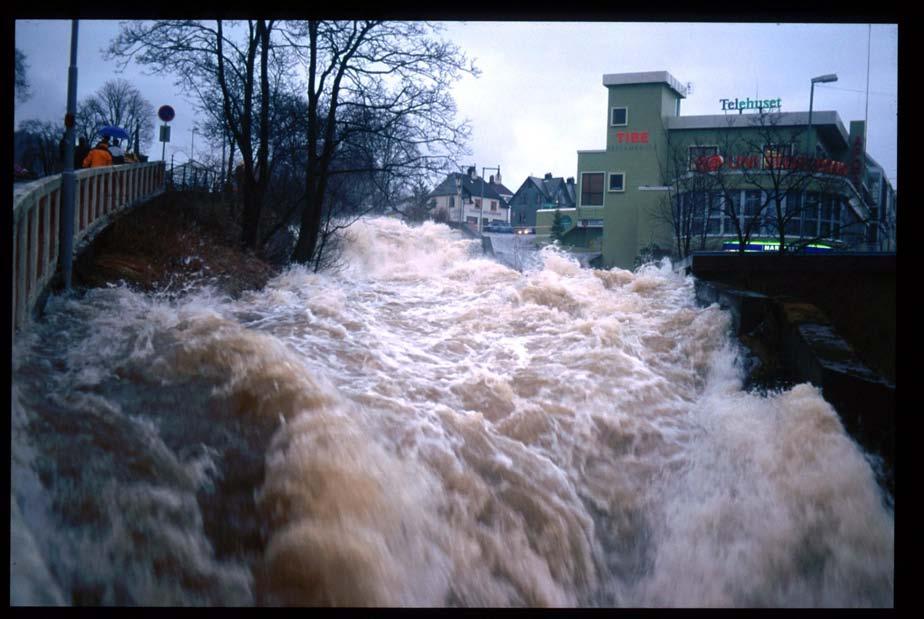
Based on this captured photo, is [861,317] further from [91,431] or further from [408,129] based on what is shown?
[91,431]

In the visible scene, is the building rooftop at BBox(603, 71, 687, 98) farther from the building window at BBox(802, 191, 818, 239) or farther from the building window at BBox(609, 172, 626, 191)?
the building window at BBox(802, 191, 818, 239)

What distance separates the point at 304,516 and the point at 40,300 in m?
1.85

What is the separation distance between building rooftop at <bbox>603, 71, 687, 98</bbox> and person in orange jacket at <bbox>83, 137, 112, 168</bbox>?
2.92 metres

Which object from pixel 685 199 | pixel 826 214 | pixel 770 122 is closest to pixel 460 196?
pixel 685 199

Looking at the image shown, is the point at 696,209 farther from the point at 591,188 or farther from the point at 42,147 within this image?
the point at 42,147

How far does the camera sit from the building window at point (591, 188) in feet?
14.8

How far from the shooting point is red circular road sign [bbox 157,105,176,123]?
3824 mm

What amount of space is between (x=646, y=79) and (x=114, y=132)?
300 centimetres

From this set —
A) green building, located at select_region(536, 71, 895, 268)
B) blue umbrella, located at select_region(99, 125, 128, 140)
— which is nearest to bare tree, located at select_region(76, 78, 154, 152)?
blue umbrella, located at select_region(99, 125, 128, 140)

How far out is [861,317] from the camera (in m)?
4.59

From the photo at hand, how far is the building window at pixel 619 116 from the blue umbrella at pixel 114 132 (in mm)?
2795

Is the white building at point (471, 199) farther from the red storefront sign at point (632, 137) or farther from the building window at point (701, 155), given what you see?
the building window at point (701, 155)

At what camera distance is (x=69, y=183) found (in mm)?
3535

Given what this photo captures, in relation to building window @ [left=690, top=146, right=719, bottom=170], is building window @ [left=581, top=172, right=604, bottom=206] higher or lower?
lower
